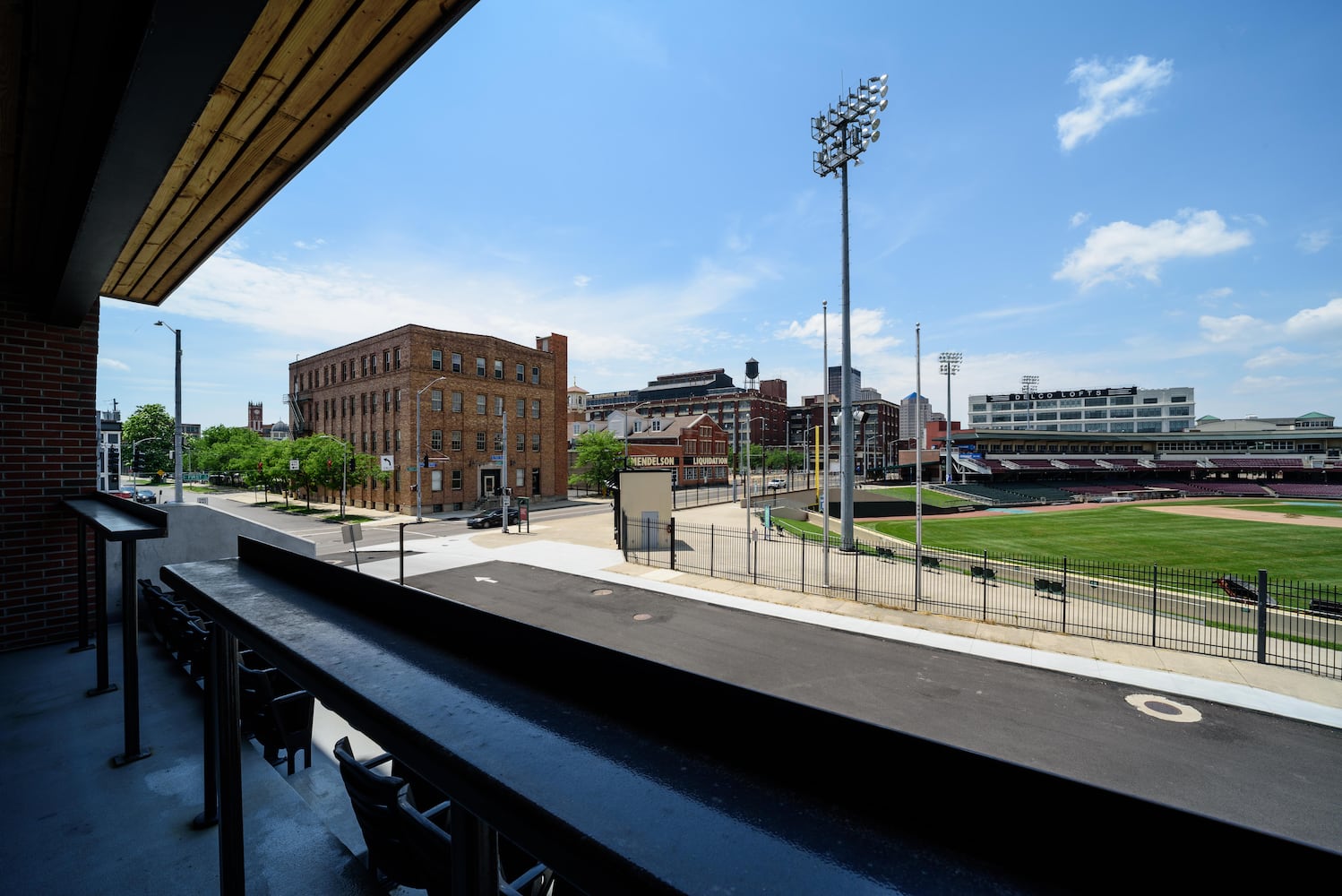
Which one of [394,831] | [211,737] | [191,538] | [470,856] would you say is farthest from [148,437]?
[470,856]

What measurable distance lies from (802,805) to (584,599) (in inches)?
726

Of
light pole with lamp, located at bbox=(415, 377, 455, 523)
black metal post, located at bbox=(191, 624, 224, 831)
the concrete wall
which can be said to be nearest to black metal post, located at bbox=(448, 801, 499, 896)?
black metal post, located at bbox=(191, 624, 224, 831)

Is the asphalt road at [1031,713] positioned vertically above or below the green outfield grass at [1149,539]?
above

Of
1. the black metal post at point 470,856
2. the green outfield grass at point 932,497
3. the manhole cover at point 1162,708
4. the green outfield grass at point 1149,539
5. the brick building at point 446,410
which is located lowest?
the green outfield grass at point 1149,539

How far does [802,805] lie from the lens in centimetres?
102

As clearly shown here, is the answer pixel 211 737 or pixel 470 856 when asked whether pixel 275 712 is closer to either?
pixel 211 737

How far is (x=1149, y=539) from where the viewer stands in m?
36.0

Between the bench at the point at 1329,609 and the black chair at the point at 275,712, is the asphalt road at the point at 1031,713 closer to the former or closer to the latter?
the black chair at the point at 275,712

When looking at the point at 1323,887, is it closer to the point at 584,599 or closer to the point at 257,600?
the point at 257,600

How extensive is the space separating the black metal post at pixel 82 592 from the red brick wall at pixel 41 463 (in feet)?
0.52

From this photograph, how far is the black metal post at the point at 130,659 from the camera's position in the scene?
4.11 m

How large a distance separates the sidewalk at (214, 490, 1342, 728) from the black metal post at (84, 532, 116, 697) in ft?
47.5

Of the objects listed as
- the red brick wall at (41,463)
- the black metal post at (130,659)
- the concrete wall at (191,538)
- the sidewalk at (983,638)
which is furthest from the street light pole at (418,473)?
the black metal post at (130,659)

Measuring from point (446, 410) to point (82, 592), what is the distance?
133 ft
